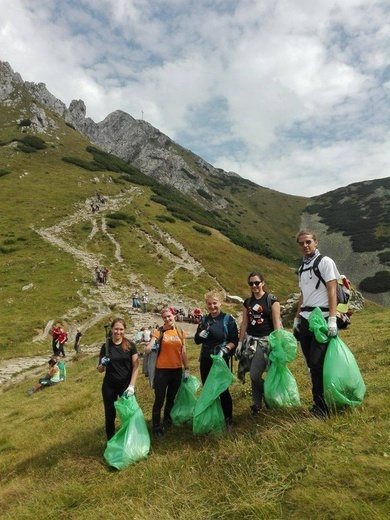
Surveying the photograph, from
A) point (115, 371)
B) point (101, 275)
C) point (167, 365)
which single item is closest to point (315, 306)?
point (167, 365)

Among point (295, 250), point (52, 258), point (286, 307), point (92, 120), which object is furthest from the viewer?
point (92, 120)

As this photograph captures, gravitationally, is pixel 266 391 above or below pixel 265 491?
above

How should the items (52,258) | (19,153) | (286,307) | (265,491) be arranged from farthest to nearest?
(19,153) < (52,258) < (286,307) < (265,491)

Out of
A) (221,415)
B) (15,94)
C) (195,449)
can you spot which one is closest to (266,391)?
(221,415)

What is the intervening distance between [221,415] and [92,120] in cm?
16455

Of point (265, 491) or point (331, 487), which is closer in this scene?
point (331, 487)

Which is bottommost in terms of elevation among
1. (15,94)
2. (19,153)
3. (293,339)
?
(293,339)

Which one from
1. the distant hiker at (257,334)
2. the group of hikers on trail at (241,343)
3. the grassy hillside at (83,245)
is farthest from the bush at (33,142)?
the distant hiker at (257,334)

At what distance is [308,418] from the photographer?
479 cm

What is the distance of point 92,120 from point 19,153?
9355 centimetres

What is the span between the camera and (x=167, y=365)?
6.51 metres

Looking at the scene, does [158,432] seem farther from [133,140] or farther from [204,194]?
[133,140]

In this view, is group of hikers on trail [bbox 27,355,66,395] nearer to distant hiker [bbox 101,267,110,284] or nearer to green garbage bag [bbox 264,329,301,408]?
green garbage bag [bbox 264,329,301,408]

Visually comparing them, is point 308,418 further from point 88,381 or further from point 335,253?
point 335,253
